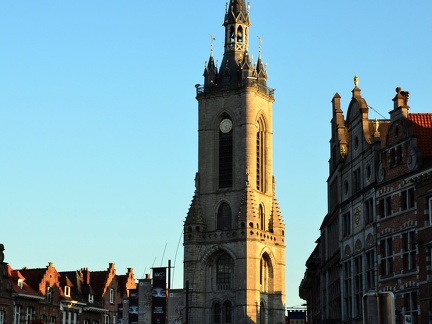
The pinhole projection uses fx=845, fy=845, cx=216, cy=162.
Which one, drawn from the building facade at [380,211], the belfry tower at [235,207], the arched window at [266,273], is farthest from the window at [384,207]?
the arched window at [266,273]

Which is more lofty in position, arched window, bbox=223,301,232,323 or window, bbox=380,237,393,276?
arched window, bbox=223,301,232,323

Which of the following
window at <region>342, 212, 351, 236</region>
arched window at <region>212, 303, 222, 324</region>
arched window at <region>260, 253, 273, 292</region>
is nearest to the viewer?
window at <region>342, 212, 351, 236</region>

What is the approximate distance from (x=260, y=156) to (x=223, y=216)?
11.0 meters

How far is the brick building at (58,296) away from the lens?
2868 inches

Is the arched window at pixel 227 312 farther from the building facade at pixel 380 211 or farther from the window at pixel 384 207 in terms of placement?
the window at pixel 384 207

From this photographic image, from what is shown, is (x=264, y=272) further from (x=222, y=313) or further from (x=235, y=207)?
(x=235, y=207)

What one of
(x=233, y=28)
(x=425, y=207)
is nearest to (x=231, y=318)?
(x=233, y=28)

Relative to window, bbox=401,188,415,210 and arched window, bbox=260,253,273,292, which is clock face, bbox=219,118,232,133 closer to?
arched window, bbox=260,253,273,292

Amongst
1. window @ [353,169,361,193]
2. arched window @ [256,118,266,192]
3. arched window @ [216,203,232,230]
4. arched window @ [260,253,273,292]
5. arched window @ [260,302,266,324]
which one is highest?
arched window @ [256,118,266,192]

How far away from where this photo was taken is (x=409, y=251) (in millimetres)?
42000

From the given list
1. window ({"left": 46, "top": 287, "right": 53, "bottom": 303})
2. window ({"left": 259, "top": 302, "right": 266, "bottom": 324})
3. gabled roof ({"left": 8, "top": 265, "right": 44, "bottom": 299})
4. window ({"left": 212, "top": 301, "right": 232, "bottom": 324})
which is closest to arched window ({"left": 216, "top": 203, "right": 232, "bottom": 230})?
window ({"left": 212, "top": 301, "right": 232, "bottom": 324})

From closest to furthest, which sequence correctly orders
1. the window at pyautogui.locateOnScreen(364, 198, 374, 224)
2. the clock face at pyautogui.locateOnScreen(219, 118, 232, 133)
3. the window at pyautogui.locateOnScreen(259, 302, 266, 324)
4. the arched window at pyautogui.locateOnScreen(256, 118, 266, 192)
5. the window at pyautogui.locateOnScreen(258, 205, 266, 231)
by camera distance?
the window at pyautogui.locateOnScreen(364, 198, 374, 224) < the window at pyautogui.locateOnScreen(259, 302, 266, 324) < the window at pyautogui.locateOnScreen(258, 205, 266, 231) < the arched window at pyautogui.locateOnScreen(256, 118, 266, 192) < the clock face at pyautogui.locateOnScreen(219, 118, 232, 133)

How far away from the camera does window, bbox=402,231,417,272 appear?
41.4m

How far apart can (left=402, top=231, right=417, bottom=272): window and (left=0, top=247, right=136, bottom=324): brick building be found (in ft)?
107
